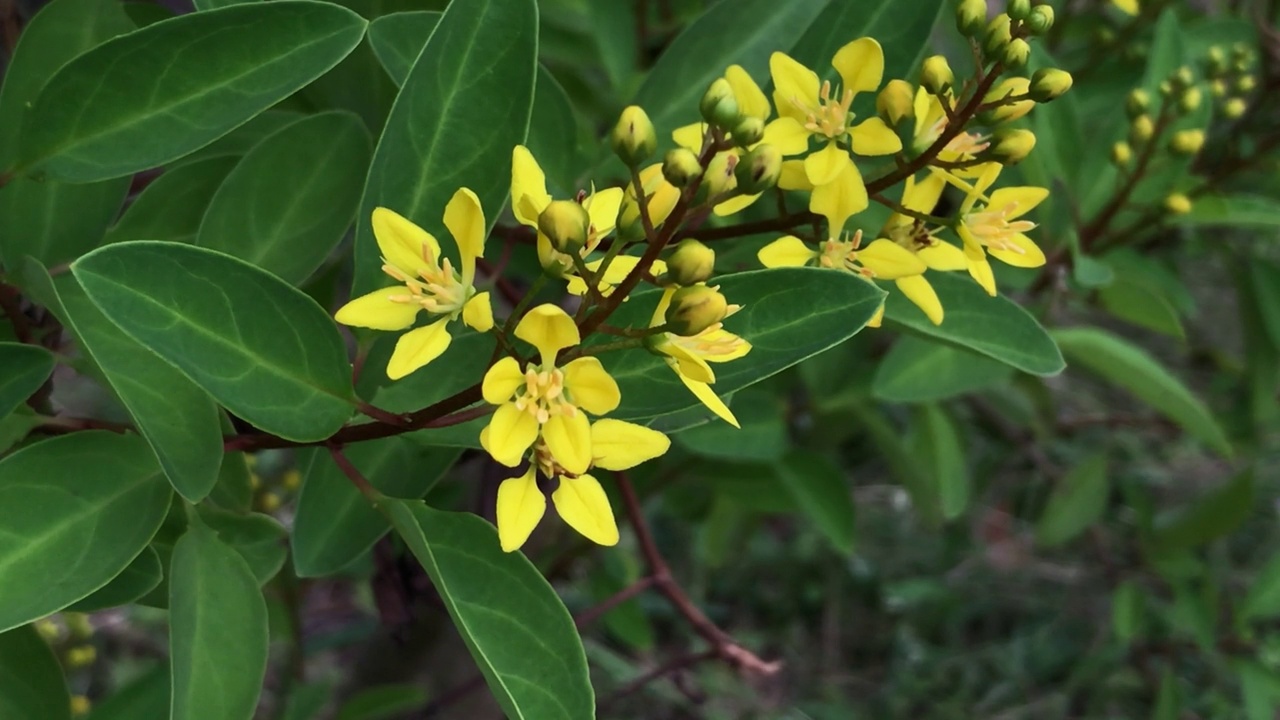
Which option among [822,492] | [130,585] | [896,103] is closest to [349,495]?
[130,585]

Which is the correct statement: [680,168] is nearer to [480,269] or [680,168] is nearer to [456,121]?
[456,121]

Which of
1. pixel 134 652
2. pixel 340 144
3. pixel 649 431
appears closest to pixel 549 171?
pixel 340 144

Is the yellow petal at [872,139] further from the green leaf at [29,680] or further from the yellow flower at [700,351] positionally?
the green leaf at [29,680]

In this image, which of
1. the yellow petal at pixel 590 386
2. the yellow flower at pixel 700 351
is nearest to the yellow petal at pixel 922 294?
the yellow flower at pixel 700 351

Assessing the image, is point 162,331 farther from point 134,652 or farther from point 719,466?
point 134,652

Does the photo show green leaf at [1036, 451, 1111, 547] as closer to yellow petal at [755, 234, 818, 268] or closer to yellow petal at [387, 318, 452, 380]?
yellow petal at [755, 234, 818, 268]

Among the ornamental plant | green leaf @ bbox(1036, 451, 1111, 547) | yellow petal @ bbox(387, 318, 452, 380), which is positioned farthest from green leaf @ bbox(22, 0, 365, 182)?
green leaf @ bbox(1036, 451, 1111, 547)

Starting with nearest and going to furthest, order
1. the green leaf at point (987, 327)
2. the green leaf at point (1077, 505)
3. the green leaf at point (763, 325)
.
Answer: the green leaf at point (763, 325) < the green leaf at point (987, 327) < the green leaf at point (1077, 505)
